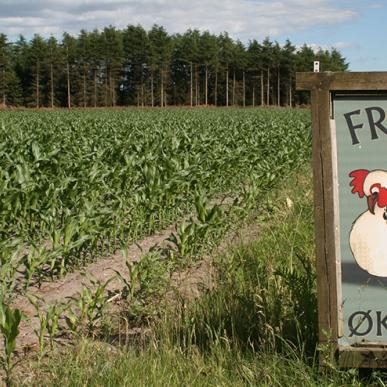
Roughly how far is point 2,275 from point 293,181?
24.1ft

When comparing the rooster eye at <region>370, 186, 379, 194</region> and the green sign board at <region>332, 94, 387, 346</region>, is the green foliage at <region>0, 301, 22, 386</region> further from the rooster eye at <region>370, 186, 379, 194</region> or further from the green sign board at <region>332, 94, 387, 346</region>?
the rooster eye at <region>370, 186, 379, 194</region>

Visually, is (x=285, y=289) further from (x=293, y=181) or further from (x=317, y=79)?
(x=293, y=181)

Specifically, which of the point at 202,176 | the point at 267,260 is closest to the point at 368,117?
the point at 267,260

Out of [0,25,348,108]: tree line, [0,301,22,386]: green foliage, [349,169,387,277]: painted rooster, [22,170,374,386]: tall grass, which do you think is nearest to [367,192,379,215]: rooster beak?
[349,169,387,277]: painted rooster

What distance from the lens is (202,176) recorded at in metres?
8.84

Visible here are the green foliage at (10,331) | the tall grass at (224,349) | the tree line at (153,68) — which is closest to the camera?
the tall grass at (224,349)

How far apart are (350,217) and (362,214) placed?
0.18 feet

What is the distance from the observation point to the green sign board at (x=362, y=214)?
2.91 metres

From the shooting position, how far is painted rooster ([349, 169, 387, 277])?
9.62 ft

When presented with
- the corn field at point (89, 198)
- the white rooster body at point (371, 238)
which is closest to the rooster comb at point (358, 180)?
the white rooster body at point (371, 238)

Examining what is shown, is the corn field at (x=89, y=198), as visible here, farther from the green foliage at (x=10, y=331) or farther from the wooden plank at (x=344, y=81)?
the wooden plank at (x=344, y=81)

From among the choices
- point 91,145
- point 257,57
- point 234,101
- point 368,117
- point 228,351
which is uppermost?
point 257,57

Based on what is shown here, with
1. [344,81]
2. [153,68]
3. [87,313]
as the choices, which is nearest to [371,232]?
[344,81]

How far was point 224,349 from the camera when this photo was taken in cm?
338
